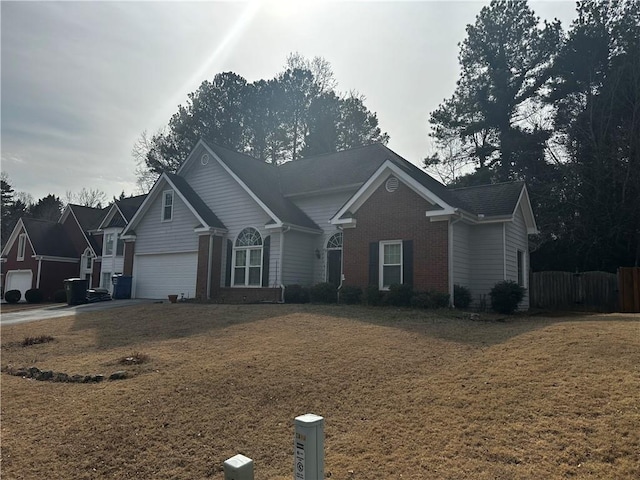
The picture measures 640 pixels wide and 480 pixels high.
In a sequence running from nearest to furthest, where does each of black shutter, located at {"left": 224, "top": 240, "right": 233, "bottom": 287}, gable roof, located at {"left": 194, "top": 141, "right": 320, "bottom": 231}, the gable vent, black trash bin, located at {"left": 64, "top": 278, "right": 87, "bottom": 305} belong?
the gable vent, gable roof, located at {"left": 194, "top": 141, "right": 320, "bottom": 231}, black shutter, located at {"left": 224, "top": 240, "right": 233, "bottom": 287}, black trash bin, located at {"left": 64, "top": 278, "right": 87, "bottom": 305}

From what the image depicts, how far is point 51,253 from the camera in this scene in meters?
35.2

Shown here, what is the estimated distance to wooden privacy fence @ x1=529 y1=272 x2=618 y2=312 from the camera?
2025cm

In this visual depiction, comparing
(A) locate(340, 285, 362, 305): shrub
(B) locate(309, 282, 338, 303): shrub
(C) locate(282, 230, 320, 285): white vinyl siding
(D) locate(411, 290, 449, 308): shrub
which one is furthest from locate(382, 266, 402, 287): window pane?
(C) locate(282, 230, 320, 285): white vinyl siding

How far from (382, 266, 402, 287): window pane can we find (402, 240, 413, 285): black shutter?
0.25 meters

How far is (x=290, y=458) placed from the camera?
190 inches

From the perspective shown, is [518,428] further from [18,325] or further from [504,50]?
[504,50]

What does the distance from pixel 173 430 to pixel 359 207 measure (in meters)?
13.0

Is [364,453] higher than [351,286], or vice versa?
[351,286]

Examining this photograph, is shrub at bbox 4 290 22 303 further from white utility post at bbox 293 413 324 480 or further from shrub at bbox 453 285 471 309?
white utility post at bbox 293 413 324 480

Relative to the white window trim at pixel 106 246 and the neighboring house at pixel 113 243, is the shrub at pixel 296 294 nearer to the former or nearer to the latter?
the neighboring house at pixel 113 243

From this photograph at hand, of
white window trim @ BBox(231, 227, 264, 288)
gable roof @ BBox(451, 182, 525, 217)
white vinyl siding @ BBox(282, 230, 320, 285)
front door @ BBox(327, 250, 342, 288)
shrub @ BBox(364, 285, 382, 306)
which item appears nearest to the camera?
shrub @ BBox(364, 285, 382, 306)

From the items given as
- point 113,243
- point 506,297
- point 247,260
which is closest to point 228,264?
point 247,260

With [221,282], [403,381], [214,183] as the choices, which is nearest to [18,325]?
[221,282]

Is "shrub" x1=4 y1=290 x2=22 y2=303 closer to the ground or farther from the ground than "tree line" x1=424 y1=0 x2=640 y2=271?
closer to the ground
